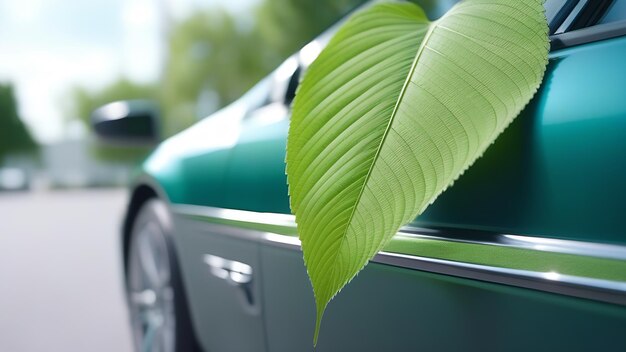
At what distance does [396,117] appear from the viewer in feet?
4.08

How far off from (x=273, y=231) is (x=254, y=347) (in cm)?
41

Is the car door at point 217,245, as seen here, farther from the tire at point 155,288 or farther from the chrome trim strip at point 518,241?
the chrome trim strip at point 518,241

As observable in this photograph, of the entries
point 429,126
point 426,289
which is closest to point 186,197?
point 426,289

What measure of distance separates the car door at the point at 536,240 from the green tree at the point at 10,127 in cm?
6400

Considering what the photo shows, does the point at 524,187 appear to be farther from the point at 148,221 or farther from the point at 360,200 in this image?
the point at 148,221

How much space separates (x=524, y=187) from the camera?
1.28m

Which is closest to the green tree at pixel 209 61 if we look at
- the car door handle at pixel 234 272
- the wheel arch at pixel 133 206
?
the wheel arch at pixel 133 206

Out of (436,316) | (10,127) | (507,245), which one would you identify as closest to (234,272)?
(436,316)

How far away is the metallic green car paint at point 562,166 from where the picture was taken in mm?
1161

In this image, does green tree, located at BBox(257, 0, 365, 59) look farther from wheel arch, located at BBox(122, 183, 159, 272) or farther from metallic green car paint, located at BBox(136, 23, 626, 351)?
metallic green car paint, located at BBox(136, 23, 626, 351)

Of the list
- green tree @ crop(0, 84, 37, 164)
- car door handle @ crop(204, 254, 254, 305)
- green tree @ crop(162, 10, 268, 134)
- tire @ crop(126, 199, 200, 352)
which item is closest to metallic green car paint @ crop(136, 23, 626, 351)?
car door handle @ crop(204, 254, 254, 305)

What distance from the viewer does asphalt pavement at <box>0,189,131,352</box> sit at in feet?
14.2

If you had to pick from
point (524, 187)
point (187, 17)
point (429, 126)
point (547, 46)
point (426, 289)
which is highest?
point (187, 17)

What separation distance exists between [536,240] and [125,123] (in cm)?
238
